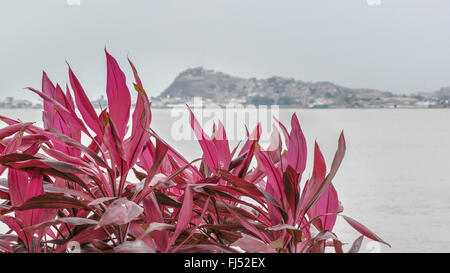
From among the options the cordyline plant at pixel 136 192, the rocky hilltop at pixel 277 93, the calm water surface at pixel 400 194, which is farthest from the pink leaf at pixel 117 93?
the rocky hilltop at pixel 277 93

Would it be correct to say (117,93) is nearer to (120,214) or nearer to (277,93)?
(120,214)

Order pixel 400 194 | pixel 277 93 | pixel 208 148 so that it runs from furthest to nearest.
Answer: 1. pixel 277 93
2. pixel 400 194
3. pixel 208 148

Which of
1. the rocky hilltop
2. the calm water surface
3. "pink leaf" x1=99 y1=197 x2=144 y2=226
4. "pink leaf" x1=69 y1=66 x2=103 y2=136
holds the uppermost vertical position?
the rocky hilltop

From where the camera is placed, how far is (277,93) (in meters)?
24.8

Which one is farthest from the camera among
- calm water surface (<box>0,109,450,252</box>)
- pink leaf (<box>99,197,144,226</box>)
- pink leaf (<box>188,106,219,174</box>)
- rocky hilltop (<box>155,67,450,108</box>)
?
rocky hilltop (<box>155,67,450,108</box>)

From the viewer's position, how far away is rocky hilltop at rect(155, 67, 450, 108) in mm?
23375

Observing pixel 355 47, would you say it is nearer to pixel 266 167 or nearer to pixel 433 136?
pixel 433 136

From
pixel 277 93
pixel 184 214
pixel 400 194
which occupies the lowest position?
pixel 400 194

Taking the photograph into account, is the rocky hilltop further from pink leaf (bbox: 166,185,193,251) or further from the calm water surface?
pink leaf (bbox: 166,185,193,251)

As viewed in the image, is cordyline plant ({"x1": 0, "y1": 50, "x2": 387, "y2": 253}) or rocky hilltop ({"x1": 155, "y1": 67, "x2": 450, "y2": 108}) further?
rocky hilltop ({"x1": 155, "y1": 67, "x2": 450, "y2": 108})

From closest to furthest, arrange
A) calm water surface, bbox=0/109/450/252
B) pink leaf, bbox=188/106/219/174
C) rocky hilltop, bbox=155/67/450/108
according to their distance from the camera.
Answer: pink leaf, bbox=188/106/219/174, calm water surface, bbox=0/109/450/252, rocky hilltop, bbox=155/67/450/108

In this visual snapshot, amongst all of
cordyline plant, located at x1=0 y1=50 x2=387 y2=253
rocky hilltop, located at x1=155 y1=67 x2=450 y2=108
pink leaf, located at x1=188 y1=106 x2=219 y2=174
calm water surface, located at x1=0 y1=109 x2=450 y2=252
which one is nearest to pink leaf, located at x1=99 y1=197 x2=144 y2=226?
cordyline plant, located at x1=0 y1=50 x2=387 y2=253

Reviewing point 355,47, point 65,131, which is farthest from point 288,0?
point 65,131

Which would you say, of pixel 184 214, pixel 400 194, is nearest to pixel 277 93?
pixel 400 194
